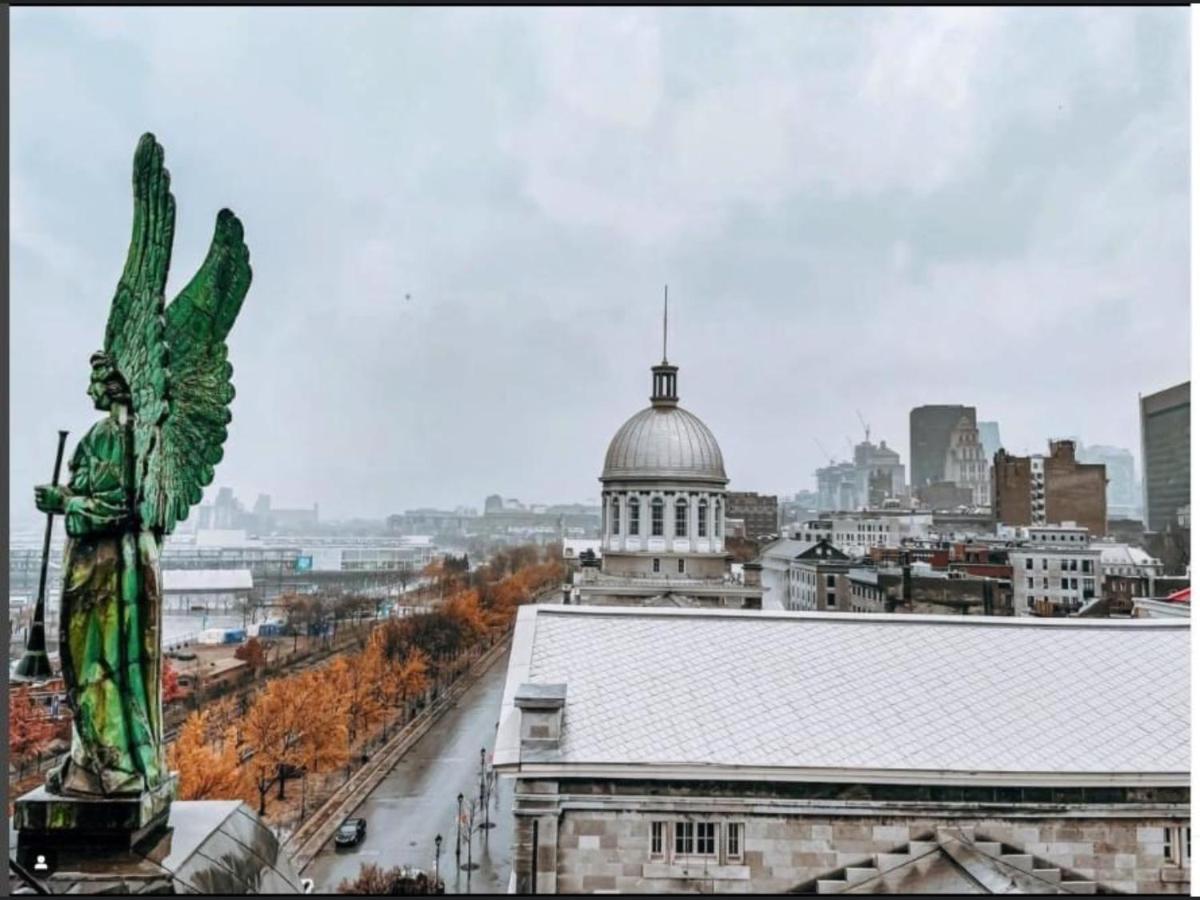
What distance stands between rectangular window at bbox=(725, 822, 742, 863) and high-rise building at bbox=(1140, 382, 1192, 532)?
53600mm

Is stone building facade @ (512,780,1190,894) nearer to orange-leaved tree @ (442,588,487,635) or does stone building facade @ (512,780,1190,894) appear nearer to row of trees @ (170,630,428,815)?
row of trees @ (170,630,428,815)

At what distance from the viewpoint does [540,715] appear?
42.2 feet

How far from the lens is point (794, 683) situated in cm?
1481

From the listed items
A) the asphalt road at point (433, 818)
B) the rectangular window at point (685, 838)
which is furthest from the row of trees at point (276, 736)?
the rectangular window at point (685, 838)

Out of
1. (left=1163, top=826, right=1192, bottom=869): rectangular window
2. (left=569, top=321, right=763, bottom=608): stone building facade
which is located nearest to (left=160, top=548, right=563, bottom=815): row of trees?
(left=569, top=321, right=763, bottom=608): stone building facade

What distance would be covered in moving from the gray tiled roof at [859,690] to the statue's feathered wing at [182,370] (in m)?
5.58

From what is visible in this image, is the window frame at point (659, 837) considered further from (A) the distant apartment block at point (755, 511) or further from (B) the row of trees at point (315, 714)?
(A) the distant apartment block at point (755, 511)

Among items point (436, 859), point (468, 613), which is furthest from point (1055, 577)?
point (436, 859)

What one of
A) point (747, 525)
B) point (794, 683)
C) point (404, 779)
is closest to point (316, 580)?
point (747, 525)

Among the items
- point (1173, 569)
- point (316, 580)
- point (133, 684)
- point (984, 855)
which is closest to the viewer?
point (133, 684)

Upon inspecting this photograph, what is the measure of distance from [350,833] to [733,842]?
70.1ft

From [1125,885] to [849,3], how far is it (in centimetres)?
1167

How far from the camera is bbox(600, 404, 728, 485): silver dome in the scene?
47781mm

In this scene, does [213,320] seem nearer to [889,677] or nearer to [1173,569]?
[889,677]
